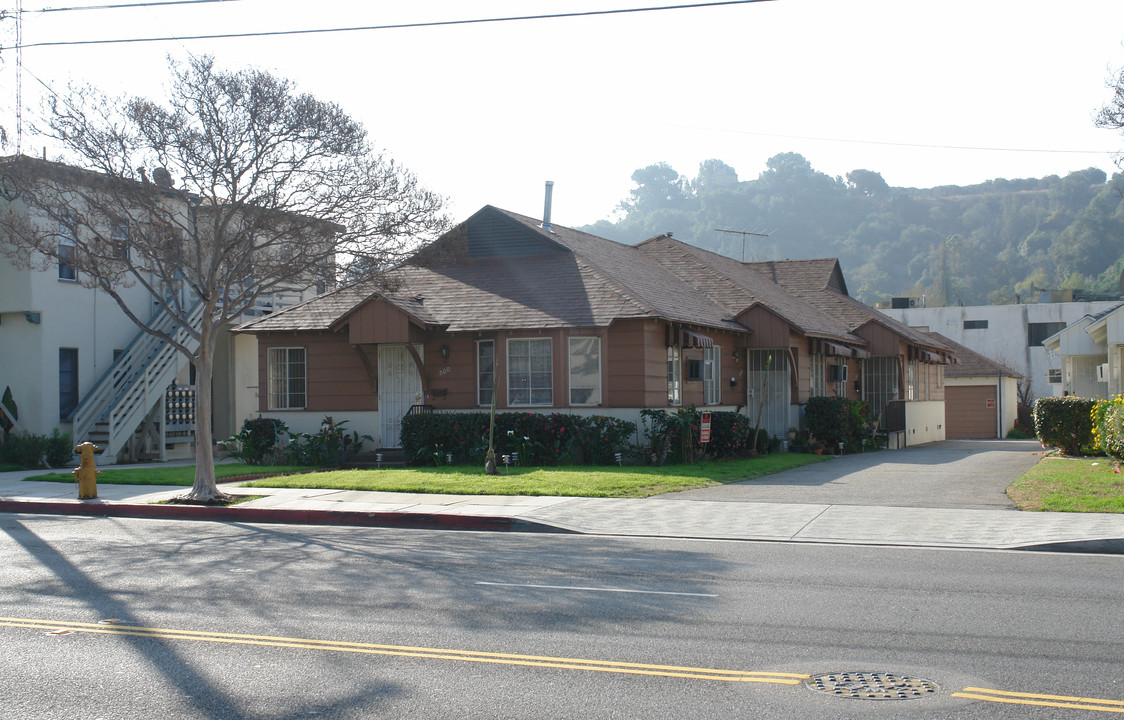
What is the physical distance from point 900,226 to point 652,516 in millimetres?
145354

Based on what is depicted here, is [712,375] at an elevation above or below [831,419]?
above

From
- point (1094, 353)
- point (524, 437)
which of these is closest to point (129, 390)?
point (524, 437)

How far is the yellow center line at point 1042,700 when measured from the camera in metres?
5.60

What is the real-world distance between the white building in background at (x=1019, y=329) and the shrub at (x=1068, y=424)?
32.5 meters

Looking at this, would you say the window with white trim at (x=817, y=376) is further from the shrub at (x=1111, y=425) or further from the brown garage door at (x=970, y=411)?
the brown garage door at (x=970, y=411)

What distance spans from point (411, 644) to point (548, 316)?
1533cm

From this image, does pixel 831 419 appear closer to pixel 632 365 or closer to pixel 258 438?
pixel 632 365

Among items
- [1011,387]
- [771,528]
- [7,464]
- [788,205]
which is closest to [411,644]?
[771,528]

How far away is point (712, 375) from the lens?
987 inches

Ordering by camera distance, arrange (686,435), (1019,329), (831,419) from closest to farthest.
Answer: (686,435)
(831,419)
(1019,329)

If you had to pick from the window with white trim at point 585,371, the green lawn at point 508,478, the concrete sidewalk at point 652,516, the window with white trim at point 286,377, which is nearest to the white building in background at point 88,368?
the window with white trim at point 286,377

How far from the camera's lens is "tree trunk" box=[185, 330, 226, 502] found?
1602 cm

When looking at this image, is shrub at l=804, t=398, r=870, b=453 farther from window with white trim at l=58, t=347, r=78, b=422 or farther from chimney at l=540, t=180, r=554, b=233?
window with white trim at l=58, t=347, r=78, b=422

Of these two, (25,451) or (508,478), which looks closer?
(508,478)
